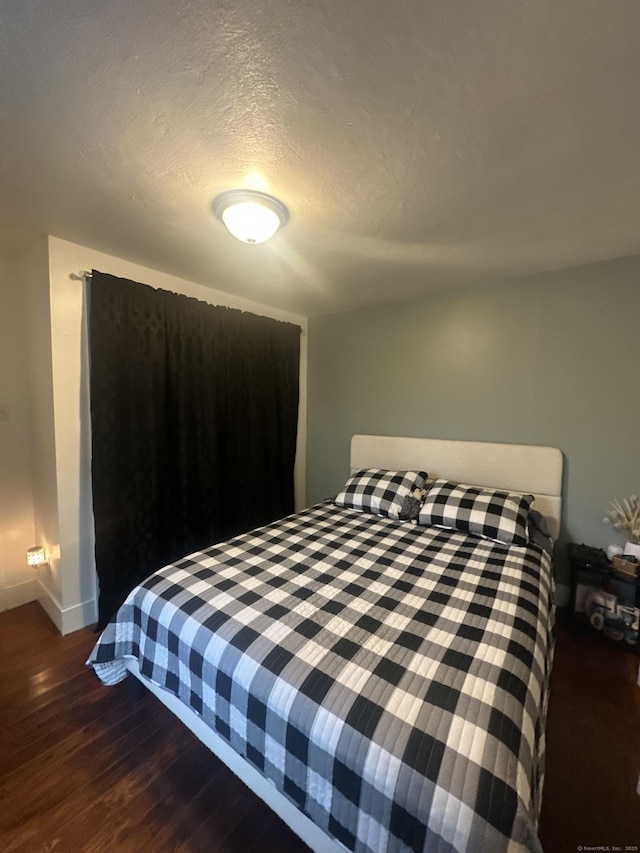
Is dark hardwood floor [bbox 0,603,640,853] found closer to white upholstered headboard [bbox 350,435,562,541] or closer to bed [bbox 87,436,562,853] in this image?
bed [bbox 87,436,562,853]

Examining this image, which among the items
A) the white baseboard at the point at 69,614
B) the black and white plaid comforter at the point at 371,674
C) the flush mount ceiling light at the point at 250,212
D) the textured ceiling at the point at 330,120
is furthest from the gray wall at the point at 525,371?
the white baseboard at the point at 69,614

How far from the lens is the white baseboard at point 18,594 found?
2.21 metres

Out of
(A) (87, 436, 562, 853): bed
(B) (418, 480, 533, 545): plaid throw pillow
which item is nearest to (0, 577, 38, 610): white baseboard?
(A) (87, 436, 562, 853): bed

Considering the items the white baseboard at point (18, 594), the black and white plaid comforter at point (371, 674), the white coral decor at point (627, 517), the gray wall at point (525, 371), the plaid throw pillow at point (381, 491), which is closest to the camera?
the black and white plaid comforter at point (371, 674)

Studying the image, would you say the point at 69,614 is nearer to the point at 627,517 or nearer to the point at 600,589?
the point at 600,589

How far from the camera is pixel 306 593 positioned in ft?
4.55

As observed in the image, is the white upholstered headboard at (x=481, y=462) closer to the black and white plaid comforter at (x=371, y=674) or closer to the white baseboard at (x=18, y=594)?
the black and white plaid comforter at (x=371, y=674)

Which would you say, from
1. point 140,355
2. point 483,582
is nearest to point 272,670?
point 483,582

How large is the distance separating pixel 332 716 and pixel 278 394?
251cm

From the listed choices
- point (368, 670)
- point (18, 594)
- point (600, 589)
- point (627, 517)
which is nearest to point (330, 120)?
point (368, 670)

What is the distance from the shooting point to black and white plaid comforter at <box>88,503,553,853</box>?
2.50 ft

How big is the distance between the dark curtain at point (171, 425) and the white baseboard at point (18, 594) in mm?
A: 733

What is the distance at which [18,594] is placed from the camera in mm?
2266

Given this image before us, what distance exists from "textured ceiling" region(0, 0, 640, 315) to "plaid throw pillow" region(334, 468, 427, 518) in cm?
156
